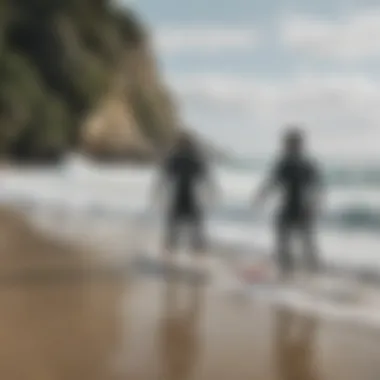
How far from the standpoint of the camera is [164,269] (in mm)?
2242

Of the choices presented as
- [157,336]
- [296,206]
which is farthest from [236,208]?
[157,336]

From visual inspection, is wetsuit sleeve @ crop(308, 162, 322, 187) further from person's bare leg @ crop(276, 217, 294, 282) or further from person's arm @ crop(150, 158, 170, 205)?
person's arm @ crop(150, 158, 170, 205)

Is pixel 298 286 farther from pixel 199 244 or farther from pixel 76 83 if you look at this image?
pixel 76 83

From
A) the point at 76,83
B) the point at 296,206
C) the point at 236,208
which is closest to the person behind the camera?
the point at 296,206

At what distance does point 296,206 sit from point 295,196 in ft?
0.11

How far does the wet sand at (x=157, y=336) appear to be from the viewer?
1292 mm

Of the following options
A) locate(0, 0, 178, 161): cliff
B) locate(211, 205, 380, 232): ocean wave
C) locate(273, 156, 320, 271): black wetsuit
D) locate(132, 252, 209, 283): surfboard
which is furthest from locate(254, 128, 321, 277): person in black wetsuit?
locate(0, 0, 178, 161): cliff

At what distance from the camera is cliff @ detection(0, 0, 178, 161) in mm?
2484

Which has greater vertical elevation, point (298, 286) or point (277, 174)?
point (277, 174)

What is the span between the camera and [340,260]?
2258mm

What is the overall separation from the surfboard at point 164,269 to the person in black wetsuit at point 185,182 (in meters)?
0.07

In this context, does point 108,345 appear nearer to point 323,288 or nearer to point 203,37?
point 323,288

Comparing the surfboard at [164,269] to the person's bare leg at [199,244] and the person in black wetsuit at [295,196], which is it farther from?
the person in black wetsuit at [295,196]

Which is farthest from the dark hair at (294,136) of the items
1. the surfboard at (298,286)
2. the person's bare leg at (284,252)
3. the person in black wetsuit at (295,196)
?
the surfboard at (298,286)
